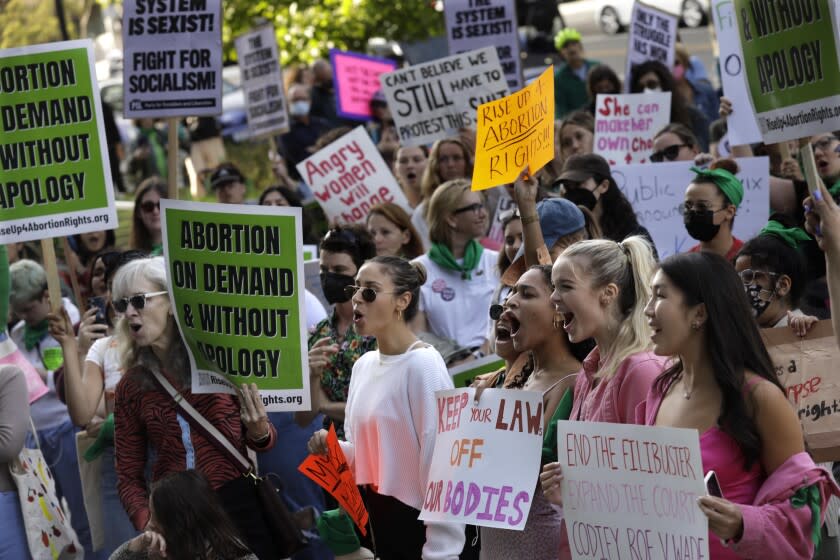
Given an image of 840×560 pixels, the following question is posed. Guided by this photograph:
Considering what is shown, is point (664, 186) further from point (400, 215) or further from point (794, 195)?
point (400, 215)

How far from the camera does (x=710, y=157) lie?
820 cm

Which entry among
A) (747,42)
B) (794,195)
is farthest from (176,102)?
(747,42)

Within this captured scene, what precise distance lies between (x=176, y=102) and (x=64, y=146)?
1.62 metres

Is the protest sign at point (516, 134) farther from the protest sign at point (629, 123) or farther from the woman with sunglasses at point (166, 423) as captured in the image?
the protest sign at point (629, 123)

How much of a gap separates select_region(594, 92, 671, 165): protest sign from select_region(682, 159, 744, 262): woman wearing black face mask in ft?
11.0

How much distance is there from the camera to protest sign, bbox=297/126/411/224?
33.2ft

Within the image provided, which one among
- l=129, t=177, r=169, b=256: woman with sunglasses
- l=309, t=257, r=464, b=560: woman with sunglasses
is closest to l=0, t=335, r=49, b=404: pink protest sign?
l=129, t=177, r=169, b=256: woman with sunglasses

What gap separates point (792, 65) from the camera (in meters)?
5.29

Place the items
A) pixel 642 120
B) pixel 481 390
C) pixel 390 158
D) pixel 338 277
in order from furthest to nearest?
pixel 390 158, pixel 642 120, pixel 338 277, pixel 481 390

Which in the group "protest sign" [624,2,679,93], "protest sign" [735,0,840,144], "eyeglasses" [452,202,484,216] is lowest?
"eyeglasses" [452,202,484,216]

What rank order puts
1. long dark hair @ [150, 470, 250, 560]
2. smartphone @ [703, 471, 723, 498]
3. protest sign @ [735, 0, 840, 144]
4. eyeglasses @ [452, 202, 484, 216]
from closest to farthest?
smartphone @ [703, 471, 723, 498]
protest sign @ [735, 0, 840, 144]
long dark hair @ [150, 470, 250, 560]
eyeglasses @ [452, 202, 484, 216]

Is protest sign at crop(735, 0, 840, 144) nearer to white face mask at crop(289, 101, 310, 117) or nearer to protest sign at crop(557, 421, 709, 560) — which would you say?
protest sign at crop(557, 421, 709, 560)

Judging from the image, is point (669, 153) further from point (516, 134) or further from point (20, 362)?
point (20, 362)

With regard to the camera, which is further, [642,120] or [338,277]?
[642,120]
